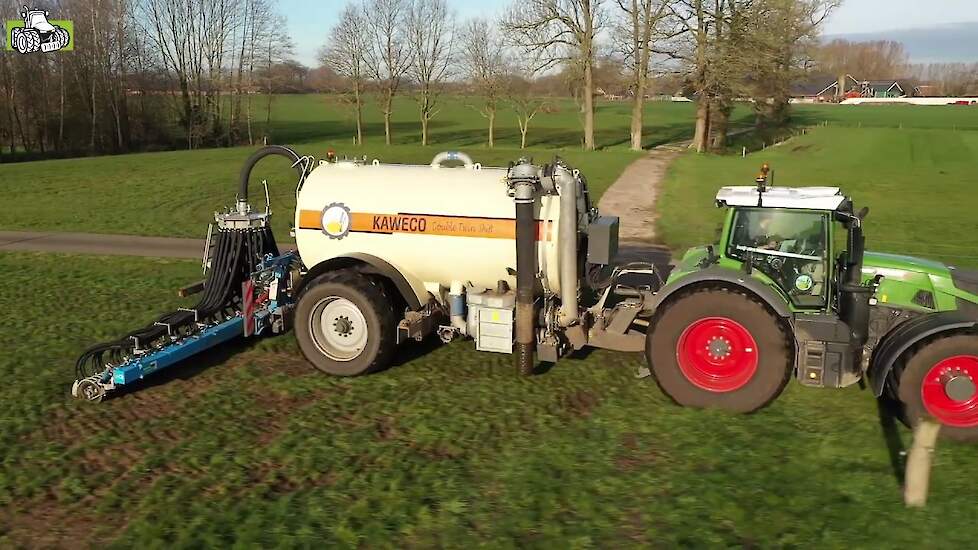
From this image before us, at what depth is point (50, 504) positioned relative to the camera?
18.1ft

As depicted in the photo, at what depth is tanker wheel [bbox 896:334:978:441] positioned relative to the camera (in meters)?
6.29

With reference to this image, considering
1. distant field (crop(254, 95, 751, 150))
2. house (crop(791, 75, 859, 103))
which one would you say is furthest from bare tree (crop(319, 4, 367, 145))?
house (crop(791, 75, 859, 103))

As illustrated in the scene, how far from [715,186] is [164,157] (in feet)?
89.9

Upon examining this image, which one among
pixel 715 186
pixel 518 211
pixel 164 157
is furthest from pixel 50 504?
pixel 164 157

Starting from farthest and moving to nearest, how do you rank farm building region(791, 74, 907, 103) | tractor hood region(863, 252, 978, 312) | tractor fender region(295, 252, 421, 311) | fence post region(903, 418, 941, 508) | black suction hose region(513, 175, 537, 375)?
1. farm building region(791, 74, 907, 103)
2. tractor fender region(295, 252, 421, 311)
3. black suction hose region(513, 175, 537, 375)
4. tractor hood region(863, 252, 978, 312)
5. fence post region(903, 418, 941, 508)

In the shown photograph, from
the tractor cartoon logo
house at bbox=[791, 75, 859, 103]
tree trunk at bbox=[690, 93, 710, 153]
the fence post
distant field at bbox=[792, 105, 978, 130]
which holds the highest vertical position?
house at bbox=[791, 75, 859, 103]

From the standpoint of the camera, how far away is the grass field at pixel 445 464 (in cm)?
515

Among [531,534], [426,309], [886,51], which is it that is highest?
[886,51]

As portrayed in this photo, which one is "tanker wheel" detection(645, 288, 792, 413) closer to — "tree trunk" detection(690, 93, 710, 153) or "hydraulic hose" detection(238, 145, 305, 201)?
"hydraulic hose" detection(238, 145, 305, 201)

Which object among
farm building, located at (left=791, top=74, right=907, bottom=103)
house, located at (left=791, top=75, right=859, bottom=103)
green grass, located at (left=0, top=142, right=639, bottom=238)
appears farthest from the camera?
farm building, located at (left=791, top=74, right=907, bottom=103)

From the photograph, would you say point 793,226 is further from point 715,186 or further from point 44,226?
point 715,186

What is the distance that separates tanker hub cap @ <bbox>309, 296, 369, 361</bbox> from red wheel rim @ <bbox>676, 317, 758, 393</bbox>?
3529 millimetres

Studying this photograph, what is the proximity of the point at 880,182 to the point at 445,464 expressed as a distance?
27.4 meters

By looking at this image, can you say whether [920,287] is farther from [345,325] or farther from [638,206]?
[638,206]
